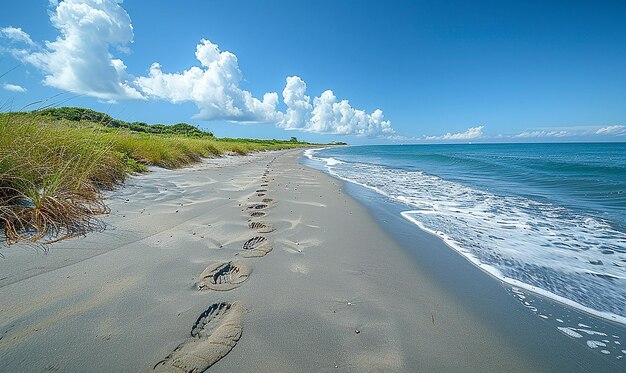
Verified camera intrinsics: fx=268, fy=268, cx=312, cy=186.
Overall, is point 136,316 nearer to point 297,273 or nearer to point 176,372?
point 176,372

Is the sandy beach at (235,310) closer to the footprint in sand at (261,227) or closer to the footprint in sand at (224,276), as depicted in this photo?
the footprint in sand at (224,276)

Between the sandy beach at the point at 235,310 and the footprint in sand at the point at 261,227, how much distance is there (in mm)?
277

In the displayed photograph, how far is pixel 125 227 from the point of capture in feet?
10.8

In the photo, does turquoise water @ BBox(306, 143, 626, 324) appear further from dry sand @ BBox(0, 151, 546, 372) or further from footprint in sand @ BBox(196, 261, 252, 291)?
footprint in sand @ BBox(196, 261, 252, 291)

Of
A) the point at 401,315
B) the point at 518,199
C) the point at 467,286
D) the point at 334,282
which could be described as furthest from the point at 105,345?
the point at 518,199

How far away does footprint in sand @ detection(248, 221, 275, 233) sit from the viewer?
3.68m

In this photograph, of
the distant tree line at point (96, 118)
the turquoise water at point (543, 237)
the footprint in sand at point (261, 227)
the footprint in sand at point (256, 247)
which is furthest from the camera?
the distant tree line at point (96, 118)

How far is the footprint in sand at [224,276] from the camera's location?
7.18 ft

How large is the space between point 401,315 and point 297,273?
982 mm

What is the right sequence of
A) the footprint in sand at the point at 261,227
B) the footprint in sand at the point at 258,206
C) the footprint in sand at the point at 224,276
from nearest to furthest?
the footprint in sand at the point at 224,276, the footprint in sand at the point at 261,227, the footprint in sand at the point at 258,206

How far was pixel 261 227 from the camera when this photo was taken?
150 inches

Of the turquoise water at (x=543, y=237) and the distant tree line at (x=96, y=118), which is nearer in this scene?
the turquoise water at (x=543, y=237)

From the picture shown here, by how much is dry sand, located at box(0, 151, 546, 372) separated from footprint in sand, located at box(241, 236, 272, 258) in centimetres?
2

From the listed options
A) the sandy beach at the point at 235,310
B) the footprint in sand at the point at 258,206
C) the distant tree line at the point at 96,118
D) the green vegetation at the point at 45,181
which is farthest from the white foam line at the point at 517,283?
the distant tree line at the point at 96,118
